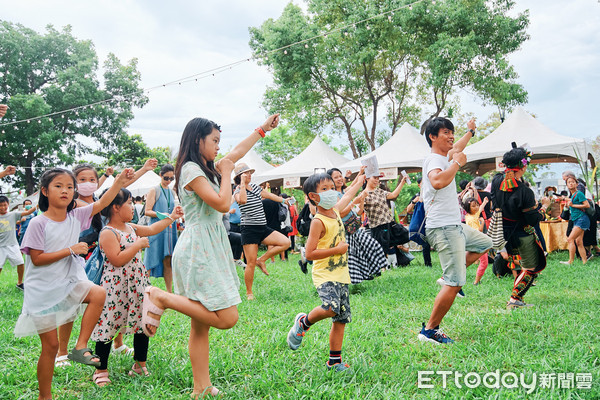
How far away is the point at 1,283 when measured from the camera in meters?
8.48

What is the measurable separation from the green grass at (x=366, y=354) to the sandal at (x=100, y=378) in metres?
0.05

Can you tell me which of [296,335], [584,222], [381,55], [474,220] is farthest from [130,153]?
[296,335]

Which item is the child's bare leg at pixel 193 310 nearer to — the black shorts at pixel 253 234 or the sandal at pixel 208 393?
the sandal at pixel 208 393

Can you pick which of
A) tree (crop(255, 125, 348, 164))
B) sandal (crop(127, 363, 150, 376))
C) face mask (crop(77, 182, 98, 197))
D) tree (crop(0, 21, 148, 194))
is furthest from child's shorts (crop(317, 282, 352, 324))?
tree (crop(255, 125, 348, 164))

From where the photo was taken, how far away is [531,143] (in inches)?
428

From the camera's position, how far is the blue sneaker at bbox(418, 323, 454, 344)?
363 centimetres

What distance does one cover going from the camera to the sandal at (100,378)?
117 inches

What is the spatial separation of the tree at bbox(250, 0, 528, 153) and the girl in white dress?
13359mm

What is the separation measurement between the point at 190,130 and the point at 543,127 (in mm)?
11313

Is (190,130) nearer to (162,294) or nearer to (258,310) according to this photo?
(162,294)

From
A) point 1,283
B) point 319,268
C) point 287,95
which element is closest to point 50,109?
point 287,95

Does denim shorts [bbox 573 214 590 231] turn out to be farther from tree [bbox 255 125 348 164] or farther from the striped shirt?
tree [bbox 255 125 348 164]

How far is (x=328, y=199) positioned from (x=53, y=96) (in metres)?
26.7

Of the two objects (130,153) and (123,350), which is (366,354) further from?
(130,153)
